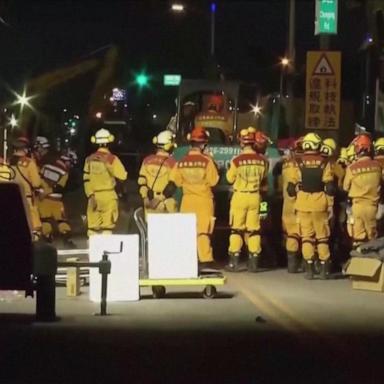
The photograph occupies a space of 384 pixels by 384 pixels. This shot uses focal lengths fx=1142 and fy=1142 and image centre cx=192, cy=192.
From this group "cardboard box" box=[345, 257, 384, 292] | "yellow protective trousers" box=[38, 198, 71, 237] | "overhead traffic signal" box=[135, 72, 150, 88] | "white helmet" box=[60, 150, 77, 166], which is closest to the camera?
"cardboard box" box=[345, 257, 384, 292]

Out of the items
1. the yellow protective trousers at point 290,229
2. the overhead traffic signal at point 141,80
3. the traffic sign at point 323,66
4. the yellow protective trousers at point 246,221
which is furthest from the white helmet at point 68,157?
the overhead traffic signal at point 141,80

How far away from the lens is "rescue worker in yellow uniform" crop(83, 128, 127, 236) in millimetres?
18344

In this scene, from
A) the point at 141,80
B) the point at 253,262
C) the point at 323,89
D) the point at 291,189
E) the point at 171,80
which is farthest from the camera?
the point at 171,80

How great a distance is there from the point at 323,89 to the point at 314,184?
3089 millimetres

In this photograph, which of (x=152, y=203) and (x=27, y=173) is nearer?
(x=152, y=203)

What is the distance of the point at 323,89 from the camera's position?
63.3ft

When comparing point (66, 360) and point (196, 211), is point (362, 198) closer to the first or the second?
point (196, 211)

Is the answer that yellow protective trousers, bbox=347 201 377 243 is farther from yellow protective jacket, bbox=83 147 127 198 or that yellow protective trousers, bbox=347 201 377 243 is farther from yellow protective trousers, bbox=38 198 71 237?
yellow protective trousers, bbox=38 198 71 237

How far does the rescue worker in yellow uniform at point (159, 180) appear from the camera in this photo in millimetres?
17766

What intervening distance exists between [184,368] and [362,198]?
24.9 feet

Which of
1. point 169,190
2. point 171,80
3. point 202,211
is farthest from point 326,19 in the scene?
point 171,80

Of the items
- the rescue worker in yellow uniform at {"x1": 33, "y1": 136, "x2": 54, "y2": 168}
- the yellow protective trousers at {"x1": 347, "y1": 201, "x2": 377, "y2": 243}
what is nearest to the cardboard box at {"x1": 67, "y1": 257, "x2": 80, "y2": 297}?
the yellow protective trousers at {"x1": 347, "y1": 201, "x2": 377, "y2": 243}

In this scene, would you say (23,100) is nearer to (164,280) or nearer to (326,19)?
(326,19)

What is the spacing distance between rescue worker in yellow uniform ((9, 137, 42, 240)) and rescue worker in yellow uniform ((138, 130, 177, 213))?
1814mm
